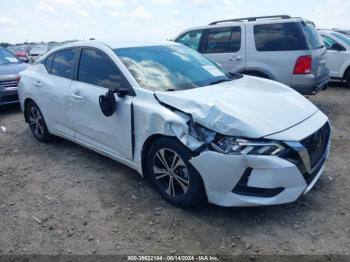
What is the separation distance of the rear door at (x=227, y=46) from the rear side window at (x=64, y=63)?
11.3 ft

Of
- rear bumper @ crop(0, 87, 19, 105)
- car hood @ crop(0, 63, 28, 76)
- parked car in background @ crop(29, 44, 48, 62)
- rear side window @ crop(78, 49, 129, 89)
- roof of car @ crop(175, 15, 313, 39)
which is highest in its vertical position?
roof of car @ crop(175, 15, 313, 39)

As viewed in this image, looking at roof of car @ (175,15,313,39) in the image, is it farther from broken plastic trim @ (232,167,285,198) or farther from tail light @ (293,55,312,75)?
broken plastic trim @ (232,167,285,198)

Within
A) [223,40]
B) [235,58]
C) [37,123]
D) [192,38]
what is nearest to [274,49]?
[235,58]

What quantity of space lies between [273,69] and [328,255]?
4.54m

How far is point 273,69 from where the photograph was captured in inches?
262

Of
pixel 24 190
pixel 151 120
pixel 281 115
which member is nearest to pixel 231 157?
pixel 281 115

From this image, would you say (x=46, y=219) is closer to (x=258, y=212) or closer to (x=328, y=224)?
(x=258, y=212)

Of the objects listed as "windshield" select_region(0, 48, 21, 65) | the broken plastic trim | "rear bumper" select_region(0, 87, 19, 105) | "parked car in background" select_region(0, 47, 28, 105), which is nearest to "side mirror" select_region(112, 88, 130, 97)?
the broken plastic trim

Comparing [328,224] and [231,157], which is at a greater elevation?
[231,157]

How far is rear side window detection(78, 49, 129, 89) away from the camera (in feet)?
12.9

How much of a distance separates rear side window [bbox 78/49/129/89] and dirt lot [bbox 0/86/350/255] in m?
1.17

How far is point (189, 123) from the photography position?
3162 millimetres

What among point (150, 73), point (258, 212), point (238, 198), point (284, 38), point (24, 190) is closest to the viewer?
point (238, 198)

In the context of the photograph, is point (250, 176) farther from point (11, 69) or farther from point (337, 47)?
point (337, 47)
